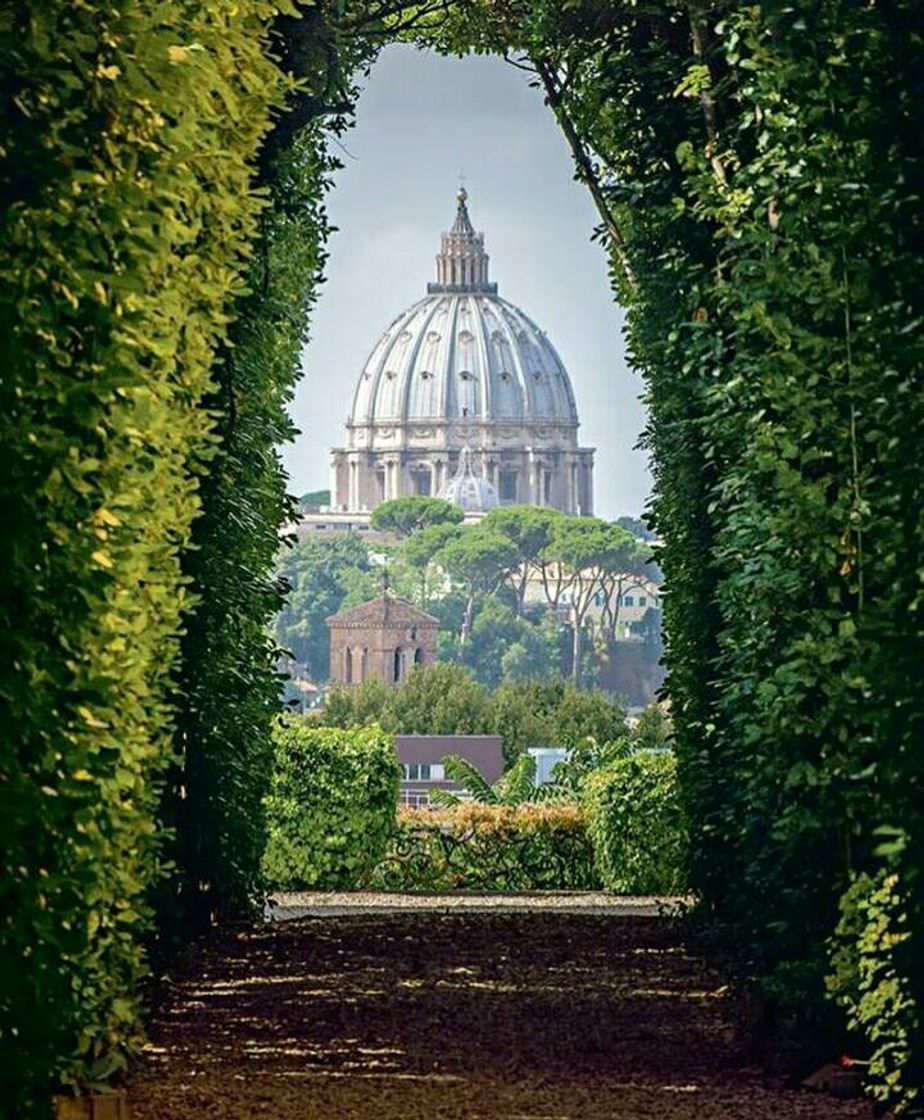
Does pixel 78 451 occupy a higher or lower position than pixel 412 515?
lower

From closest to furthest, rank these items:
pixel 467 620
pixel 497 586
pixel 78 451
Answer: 1. pixel 78 451
2. pixel 467 620
3. pixel 497 586

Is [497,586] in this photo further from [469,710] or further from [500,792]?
[500,792]

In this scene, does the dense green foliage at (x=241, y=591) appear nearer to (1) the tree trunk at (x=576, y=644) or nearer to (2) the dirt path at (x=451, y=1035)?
(2) the dirt path at (x=451, y=1035)

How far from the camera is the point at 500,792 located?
104 ft

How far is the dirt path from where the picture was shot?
23.9 feet

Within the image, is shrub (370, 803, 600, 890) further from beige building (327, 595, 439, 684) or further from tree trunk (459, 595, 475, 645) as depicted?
tree trunk (459, 595, 475, 645)

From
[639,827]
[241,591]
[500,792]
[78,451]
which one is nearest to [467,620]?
[500,792]

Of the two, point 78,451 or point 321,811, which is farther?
point 321,811

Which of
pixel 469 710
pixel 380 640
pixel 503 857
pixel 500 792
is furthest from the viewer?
pixel 380 640

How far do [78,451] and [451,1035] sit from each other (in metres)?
3.87

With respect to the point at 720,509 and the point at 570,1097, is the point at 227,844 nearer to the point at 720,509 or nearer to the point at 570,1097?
the point at 720,509

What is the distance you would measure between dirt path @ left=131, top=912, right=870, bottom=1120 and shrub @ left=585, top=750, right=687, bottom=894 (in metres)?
5.27

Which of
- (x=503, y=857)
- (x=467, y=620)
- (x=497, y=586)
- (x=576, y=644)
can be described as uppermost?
(x=497, y=586)

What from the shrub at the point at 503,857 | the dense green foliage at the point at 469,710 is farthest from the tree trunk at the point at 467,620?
the shrub at the point at 503,857
